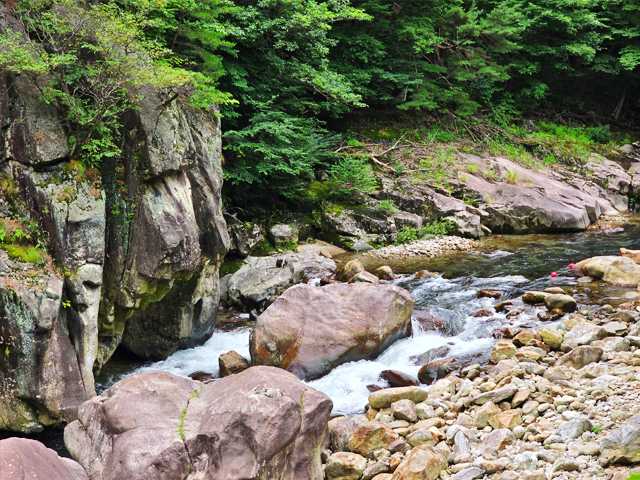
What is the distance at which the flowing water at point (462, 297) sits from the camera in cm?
915

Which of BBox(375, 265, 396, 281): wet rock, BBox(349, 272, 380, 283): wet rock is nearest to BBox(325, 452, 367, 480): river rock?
BBox(349, 272, 380, 283): wet rock

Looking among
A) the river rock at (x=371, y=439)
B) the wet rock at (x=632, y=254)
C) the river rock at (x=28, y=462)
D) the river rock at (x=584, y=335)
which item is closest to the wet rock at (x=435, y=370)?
the river rock at (x=584, y=335)

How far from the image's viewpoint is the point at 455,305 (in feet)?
38.2

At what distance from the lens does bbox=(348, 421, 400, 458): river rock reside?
6.41m

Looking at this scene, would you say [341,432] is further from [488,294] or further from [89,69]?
[89,69]

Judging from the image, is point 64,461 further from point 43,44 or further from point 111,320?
point 43,44

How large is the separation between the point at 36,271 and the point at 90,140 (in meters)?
2.52

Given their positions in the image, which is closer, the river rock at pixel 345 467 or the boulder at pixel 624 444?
the boulder at pixel 624 444

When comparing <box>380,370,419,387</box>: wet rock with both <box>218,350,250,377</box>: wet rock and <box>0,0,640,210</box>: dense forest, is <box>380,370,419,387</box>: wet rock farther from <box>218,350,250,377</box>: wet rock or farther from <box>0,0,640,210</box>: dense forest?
<box>0,0,640,210</box>: dense forest

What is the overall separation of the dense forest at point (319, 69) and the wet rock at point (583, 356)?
8369 millimetres

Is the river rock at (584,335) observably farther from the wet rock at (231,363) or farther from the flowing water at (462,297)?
the wet rock at (231,363)

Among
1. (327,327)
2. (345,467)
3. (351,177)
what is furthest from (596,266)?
(345,467)

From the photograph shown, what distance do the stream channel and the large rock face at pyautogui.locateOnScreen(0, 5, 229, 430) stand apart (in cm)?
60

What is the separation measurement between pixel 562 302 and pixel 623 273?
2904 millimetres
